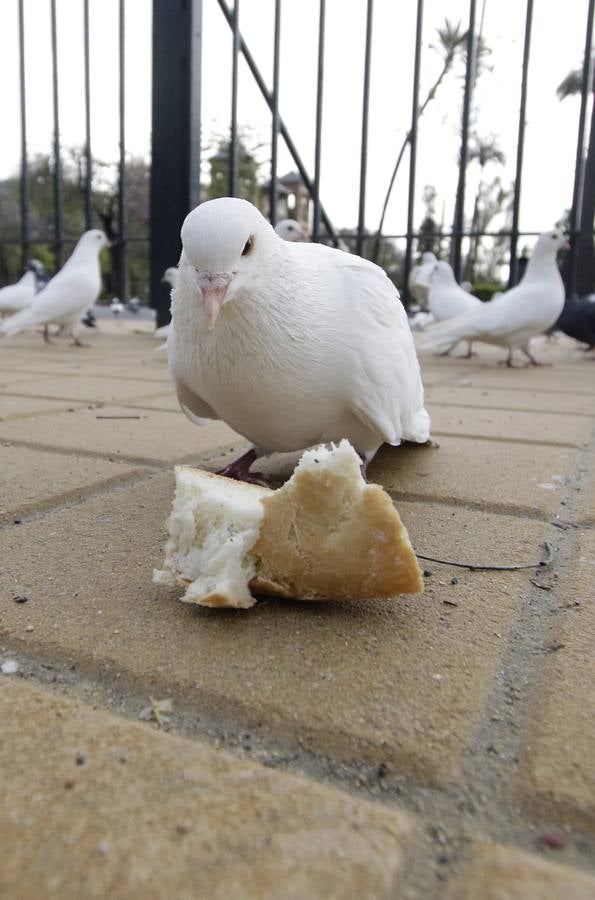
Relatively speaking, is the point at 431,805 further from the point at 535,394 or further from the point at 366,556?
the point at 535,394

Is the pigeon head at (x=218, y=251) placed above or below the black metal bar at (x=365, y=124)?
below

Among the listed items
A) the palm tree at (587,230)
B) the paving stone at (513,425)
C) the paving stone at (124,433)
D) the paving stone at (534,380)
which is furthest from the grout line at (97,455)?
the palm tree at (587,230)

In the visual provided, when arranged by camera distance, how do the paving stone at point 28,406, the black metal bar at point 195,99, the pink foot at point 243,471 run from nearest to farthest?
the pink foot at point 243,471, the paving stone at point 28,406, the black metal bar at point 195,99

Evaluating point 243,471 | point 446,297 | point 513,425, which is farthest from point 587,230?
point 243,471

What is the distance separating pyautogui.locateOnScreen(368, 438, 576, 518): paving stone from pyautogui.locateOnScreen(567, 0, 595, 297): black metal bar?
13.4ft

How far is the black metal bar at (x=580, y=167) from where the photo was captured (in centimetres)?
500

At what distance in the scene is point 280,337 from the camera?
4.20 ft

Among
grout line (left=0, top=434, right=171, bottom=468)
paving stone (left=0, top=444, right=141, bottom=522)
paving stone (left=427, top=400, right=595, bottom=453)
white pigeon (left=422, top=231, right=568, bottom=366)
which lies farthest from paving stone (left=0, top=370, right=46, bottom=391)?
white pigeon (left=422, top=231, right=568, bottom=366)

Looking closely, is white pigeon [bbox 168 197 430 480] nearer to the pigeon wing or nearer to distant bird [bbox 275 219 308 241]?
the pigeon wing

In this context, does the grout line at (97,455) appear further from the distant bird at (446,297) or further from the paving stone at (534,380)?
the distant bird at (446,297)

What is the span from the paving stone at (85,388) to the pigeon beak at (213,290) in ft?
5.32

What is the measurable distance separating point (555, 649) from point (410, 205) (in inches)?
201

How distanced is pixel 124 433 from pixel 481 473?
1.03 m

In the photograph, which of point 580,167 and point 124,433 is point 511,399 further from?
point 580,167
